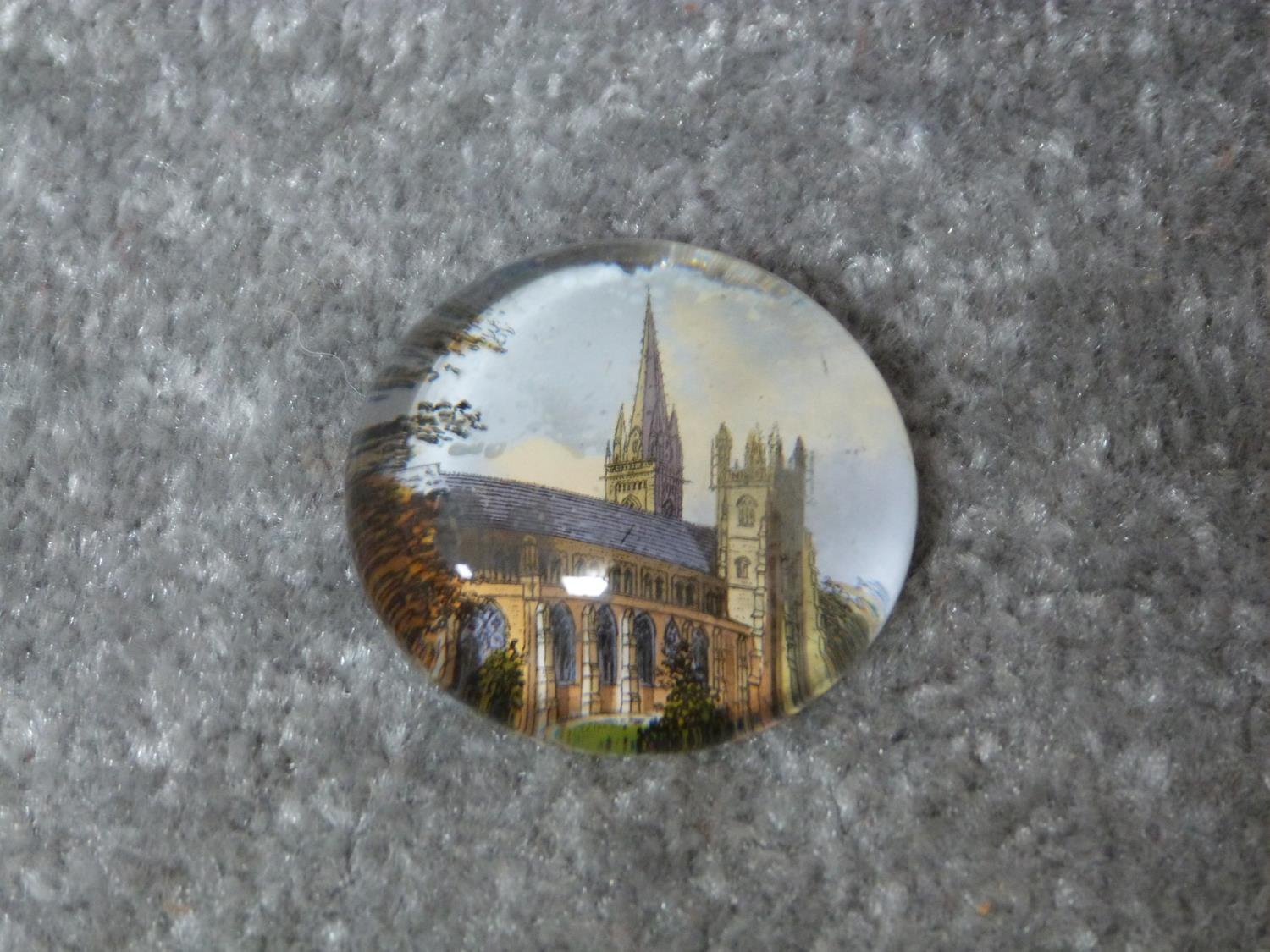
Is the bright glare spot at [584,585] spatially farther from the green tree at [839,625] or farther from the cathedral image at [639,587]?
the green tree at [839,625]

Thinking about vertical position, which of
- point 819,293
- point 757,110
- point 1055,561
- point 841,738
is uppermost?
point 757,110

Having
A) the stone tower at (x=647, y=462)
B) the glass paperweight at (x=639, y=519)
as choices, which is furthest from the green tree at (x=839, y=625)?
the stone tower at (x=647, y=462)

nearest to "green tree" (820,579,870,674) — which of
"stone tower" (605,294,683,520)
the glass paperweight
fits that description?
the glass paperweight

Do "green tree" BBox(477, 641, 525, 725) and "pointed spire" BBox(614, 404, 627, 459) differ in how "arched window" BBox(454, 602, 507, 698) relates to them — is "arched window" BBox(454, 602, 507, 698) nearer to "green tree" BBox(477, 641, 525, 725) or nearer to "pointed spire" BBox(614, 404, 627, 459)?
"green tree" BBox(477, 641, 525, 725)

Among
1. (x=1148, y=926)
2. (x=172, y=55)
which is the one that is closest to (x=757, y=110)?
(x=172, y=55)

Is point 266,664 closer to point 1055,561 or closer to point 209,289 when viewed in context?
point 209,289

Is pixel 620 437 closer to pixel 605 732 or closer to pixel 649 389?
pixel 649 389

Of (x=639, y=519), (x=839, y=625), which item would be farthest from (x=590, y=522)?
(x=839, y=625)
